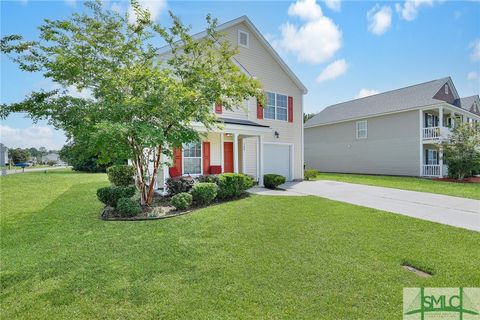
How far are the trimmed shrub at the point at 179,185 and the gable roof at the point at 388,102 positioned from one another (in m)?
18.6

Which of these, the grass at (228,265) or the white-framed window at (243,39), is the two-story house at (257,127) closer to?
the white-framed window at (243,39)

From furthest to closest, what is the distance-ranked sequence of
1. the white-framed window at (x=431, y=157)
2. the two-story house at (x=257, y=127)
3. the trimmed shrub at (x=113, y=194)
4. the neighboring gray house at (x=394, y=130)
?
1. the white-framed window at (x=431, y=157)
2. the neighboring gray house at (x=394, y=130)
3. the two-story house at (x=257, y=127)
4. the trimmed shrub at (x=113, y=194)

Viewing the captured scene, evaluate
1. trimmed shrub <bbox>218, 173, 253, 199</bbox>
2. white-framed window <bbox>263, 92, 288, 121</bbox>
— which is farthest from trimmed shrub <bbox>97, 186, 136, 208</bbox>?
white-framed window <bbox>263, 92, 288, 121</bbox>

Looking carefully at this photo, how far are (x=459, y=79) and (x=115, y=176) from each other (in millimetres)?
28144

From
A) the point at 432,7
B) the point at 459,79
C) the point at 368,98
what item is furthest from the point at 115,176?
the point at 459,79

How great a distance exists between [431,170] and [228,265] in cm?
2078

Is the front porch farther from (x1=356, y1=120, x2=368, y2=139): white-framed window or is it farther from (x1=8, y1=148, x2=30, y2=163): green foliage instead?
(x1=8, y1=148, x2=30, y2=163): green foliage

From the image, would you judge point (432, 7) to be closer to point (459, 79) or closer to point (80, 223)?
point (80, 223)

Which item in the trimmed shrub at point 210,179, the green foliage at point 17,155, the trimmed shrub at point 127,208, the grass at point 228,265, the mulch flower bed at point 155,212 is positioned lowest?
the grass at point 228,265

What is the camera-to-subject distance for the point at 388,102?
22.6 meters

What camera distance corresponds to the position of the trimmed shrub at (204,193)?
8.84m

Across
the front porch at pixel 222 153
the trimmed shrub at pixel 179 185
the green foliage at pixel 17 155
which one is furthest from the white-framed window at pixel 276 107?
the green foliage at pixel 17 155

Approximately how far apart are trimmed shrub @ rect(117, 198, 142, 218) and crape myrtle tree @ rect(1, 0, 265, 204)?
4.38ft

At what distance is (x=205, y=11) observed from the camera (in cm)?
918
